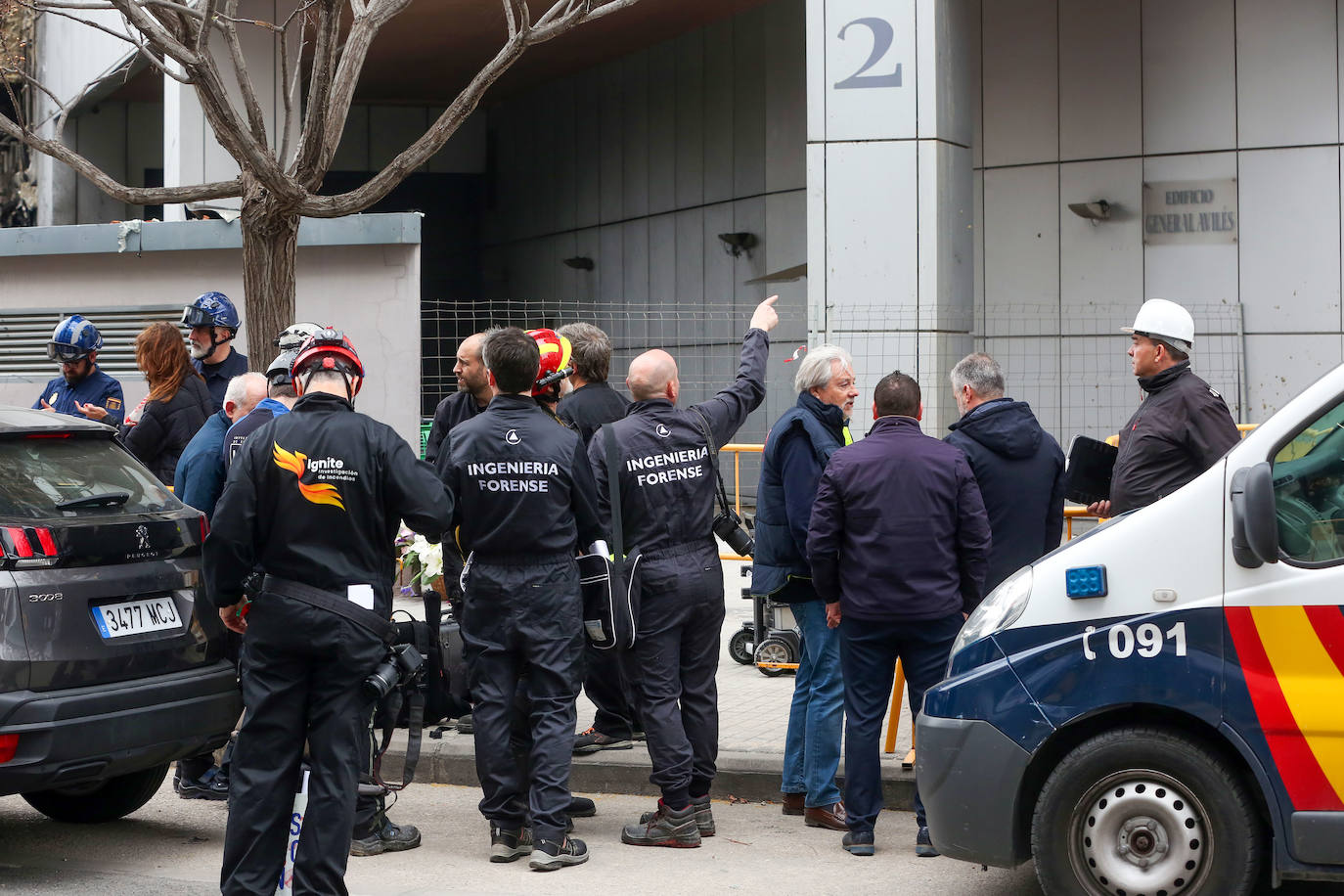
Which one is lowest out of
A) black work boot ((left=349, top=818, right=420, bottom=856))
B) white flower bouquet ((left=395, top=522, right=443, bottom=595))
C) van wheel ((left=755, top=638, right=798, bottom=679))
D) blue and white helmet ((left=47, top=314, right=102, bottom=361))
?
black work boot ((left=349, top=818, right=420, bottom=856))

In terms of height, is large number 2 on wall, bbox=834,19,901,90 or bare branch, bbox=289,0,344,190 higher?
large number 2 on wall, bbox=834,19,901,90

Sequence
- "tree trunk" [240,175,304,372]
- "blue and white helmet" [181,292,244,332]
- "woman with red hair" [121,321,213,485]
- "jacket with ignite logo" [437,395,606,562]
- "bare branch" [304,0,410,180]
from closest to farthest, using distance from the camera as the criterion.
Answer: "jacket with ignite logo" [437,395,606,562] < "woman with red hair" [121,321,213,485] < "blue and white helmet" [181,292,244,332] < "bare branch" [304,0,410,180] < "tree trunk" [240,175,304,372]

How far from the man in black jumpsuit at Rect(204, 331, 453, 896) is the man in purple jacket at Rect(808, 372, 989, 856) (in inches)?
72.9

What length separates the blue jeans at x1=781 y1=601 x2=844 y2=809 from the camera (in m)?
6.02

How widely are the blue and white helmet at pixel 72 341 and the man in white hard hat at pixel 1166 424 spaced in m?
5.68

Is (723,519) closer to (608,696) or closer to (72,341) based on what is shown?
(608,696)

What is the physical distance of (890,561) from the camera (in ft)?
18.1

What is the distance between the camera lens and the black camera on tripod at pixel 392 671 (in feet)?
15.3

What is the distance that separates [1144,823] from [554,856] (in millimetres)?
2207

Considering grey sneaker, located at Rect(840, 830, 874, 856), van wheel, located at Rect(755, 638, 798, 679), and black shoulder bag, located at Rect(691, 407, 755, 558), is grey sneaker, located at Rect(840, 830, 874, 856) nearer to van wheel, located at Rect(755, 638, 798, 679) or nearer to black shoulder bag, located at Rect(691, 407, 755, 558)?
black shoulder bag, located at Rect(691, 407, 755, 558)

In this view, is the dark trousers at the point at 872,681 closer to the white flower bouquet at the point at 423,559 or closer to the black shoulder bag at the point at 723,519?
the black shoulder bag at the point at 723,519

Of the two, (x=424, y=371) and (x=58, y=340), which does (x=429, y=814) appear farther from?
(x=424, y=371)

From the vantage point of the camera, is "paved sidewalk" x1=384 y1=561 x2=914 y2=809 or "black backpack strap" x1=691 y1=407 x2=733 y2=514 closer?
"black backpack strap" x1=691 y1=407 x2=733 y2=514

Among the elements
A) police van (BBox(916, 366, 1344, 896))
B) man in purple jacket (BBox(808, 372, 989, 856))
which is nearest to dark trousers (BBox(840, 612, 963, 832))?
man in purple jacket (BBox(808, 372, 989, 856))
